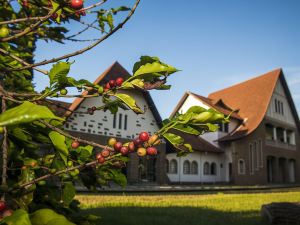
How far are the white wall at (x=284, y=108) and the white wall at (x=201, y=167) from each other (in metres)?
7.75

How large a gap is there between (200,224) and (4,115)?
627 centimetres

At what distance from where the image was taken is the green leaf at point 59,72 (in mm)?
1379

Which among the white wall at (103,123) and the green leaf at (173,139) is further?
the white wall at (103,123)

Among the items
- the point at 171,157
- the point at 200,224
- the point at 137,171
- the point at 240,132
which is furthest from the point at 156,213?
the point at 240,132

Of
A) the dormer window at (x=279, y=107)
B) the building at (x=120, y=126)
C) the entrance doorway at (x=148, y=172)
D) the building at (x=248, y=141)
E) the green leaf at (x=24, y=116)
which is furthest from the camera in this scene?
the dormer window at (x=279, y=107)

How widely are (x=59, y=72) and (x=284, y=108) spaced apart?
39.5 meters

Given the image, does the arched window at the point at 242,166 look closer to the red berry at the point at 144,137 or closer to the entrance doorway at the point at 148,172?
the entrance doorway at the point at 148,172

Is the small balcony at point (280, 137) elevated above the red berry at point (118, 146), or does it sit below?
above

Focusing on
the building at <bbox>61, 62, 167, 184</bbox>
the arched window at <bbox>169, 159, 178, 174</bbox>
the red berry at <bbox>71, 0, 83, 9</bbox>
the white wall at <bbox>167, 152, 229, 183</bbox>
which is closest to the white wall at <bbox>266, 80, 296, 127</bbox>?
the white wall at <bbox>167, 152, 229, 183</bbox>

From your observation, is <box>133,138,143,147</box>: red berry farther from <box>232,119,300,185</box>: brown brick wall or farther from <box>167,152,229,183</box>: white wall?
<box>232,119,300,185</box>: brown brick wall

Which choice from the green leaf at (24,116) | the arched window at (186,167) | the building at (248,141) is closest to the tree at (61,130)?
the green leaf at (24,116)

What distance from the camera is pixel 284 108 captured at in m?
37.2

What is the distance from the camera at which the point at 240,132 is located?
32.1m

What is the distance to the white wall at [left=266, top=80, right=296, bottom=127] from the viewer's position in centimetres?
3514
